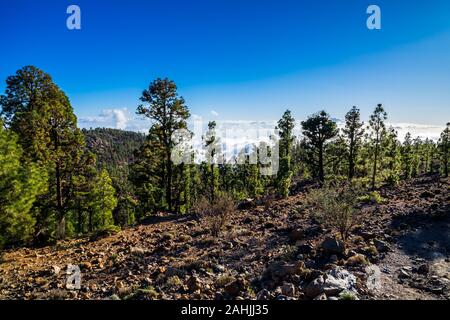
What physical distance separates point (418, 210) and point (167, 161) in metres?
18.7

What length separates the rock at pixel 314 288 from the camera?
7.85m

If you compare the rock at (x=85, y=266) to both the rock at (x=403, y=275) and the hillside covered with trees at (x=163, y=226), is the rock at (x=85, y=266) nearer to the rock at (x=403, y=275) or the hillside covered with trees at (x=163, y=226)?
the hillside covered with trees at (x=163, y=226)

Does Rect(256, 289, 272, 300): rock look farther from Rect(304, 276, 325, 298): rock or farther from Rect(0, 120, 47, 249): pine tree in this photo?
Rect(0, 120, 47, 249): pine tree

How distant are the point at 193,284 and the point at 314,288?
3.68 metres

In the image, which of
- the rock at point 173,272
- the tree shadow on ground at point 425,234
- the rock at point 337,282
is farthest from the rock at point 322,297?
the tree shadow on ground at point 425,234

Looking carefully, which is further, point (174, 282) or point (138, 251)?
point (138, 251)

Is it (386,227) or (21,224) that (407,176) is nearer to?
(386,227)

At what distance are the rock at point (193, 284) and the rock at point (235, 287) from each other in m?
0.86

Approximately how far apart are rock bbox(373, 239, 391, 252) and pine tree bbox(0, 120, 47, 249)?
14832 mm

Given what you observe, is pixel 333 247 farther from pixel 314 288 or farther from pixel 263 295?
pixel 263 295

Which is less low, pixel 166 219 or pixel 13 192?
pixel 13 192

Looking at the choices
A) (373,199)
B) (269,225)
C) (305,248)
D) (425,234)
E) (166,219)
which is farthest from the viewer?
(373,199)

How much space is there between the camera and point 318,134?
1328 inches

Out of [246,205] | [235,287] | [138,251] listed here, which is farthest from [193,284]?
[246,205]
